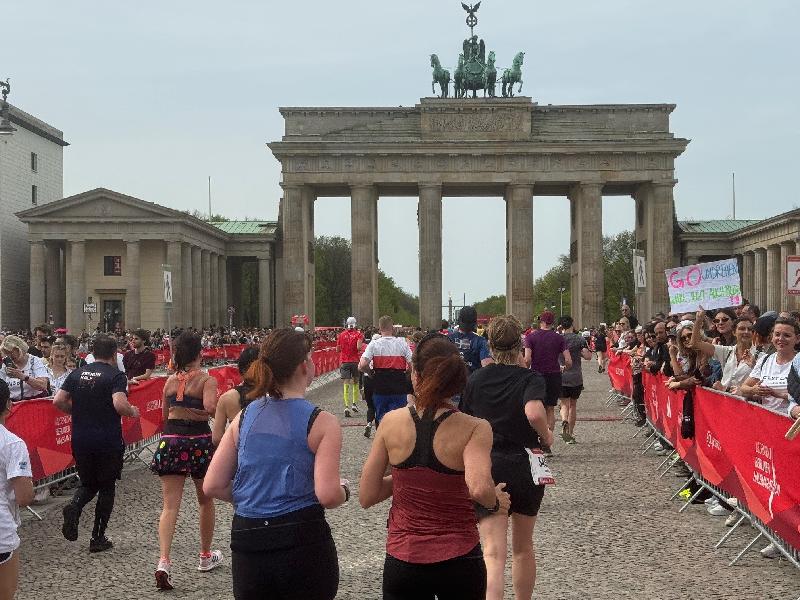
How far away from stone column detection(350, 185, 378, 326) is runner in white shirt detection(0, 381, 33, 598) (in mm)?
67719

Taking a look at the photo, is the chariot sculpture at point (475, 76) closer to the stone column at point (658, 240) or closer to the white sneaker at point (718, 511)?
the stone column at point (658, 240)

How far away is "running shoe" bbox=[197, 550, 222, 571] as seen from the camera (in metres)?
9.04

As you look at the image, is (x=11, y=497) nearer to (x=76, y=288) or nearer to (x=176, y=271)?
(x=176, y=271)

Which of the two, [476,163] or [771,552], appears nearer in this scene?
[771,552]

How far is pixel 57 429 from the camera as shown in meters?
13.5

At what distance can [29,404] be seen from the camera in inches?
490

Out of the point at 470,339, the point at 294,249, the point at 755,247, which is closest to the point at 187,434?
the point at 470,339

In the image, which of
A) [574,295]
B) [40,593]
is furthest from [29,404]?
[574,295]

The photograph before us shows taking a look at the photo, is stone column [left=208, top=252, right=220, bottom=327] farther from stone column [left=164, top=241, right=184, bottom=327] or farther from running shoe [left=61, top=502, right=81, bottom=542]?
running shoe [left=61, top=502, right=81, bottom=542]

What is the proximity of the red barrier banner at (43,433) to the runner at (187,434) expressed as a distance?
3.74 meters

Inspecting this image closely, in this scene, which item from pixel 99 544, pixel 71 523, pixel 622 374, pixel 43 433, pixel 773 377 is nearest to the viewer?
pixel 71 523

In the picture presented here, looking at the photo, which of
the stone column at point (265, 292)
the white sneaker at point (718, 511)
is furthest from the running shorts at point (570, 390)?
the stone column at point (265, 292)

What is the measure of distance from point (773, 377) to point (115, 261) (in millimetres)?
68564

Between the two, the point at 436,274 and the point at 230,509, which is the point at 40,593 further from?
the point at 436,274
